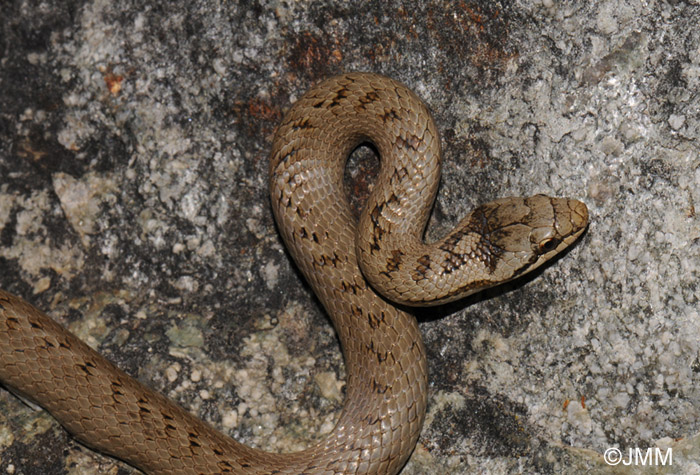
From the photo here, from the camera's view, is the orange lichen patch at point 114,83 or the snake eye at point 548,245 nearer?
the snake eye at point 548,245

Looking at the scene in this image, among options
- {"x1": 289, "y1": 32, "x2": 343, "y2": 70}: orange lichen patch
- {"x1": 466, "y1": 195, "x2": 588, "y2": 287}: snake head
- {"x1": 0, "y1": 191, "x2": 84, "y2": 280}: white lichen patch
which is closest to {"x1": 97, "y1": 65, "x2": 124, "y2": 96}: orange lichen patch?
{"x1": 0, "y1": 191, "x2": 84, "y2": 280}: white lichen patch

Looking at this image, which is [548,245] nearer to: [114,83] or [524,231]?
[524,231]

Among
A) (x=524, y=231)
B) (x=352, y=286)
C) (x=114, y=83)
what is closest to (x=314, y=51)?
(x=114, y=83)

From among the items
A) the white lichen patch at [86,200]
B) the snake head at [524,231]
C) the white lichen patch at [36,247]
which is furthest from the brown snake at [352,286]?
the white lichen patch at [86,200]

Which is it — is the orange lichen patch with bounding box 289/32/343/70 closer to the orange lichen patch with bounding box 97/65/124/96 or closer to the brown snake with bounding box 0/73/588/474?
the brown snake with bounding box 0/73/588/474

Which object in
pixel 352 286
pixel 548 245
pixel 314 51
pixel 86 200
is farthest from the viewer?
pixel 86 200

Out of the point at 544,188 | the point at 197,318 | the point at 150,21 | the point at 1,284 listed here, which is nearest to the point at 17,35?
the point at 150,21

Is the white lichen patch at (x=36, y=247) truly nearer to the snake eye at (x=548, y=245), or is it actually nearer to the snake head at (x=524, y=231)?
the snake head at (x=524, y=231)

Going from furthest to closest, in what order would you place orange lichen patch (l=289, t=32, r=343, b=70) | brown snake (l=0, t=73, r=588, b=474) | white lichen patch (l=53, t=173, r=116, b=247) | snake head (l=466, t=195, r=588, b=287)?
white lichen patch (l=53, t=173, r=116, b=247) < orange lichen patch (l=289, t=32, r=343, b=70) < brown snake (l=0, t=73, r=588, b=474) < snake head (l=466, t=195, r=588, b=287)
